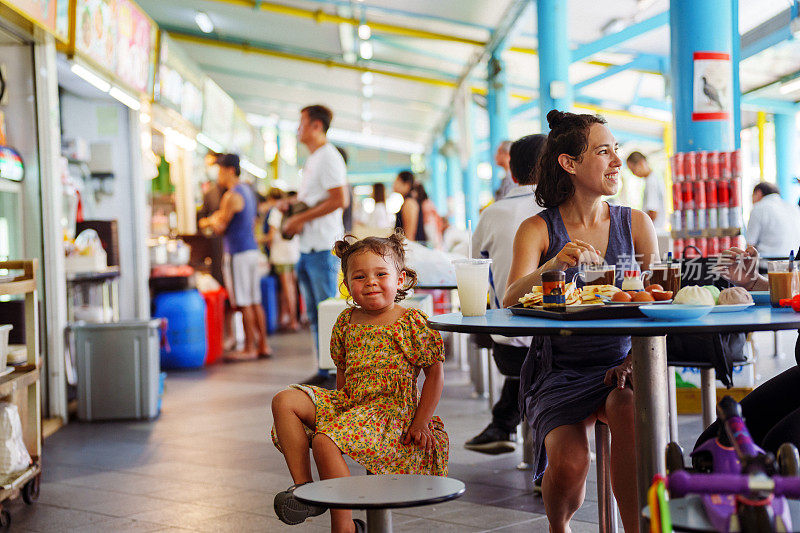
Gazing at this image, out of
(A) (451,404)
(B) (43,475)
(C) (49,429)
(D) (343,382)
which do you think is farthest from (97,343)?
(D) (343,382)

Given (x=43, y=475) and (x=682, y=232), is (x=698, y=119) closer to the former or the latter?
(x=682, y=232)

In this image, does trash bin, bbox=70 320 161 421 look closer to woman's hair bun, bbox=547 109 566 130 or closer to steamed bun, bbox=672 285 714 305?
woman's hair bun, bbox=547 109 566 130

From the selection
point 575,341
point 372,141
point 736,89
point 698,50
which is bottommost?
point 575,341

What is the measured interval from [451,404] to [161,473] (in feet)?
6.71

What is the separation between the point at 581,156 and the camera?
8.58 feet

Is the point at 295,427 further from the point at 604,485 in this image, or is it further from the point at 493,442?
the point at 493,442

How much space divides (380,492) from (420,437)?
634 millimetres

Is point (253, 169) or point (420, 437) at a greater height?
point (253, 169)

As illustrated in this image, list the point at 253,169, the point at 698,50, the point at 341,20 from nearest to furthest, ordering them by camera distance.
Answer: the point at 698,50, the point at 341,20, the point at 253,169

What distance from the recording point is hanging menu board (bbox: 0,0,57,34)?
4625 millimetres

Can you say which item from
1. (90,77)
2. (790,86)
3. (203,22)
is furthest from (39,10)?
(790,86)

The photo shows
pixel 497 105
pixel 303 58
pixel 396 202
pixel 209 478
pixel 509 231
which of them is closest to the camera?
pixel 509 231

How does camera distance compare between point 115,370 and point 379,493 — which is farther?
point 115,370

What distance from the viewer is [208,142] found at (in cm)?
1159
